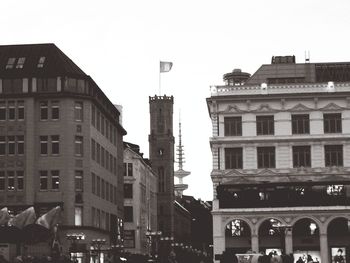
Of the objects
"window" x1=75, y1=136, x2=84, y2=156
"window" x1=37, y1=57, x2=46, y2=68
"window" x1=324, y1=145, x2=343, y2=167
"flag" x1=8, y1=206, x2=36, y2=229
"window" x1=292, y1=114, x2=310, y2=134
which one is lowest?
"flag" x1=8, y1=206, x2=36, y2=229

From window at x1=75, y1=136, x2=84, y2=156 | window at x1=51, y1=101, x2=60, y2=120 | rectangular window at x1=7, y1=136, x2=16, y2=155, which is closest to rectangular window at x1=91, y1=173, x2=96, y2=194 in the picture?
window at x1=75, y1=136, x2=84, y2=156

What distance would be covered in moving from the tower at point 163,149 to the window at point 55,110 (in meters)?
103

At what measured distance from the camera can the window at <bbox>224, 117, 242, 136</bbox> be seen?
86.6m

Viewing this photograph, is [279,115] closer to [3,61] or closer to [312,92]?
[312,92]

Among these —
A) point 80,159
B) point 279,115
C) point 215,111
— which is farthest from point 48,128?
point 279,115

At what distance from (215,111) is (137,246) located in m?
43.8

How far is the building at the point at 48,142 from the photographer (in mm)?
83750

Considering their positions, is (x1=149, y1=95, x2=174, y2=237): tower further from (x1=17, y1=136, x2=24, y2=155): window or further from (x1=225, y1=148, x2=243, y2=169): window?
(x1=17, y1=136, x2=24, y2=155): window

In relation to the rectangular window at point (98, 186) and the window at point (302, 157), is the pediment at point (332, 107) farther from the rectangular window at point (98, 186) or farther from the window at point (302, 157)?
the rectangular window at point (98, 186)

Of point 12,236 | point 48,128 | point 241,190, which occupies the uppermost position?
point 48,128

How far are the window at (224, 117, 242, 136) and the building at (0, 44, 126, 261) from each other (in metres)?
13.3

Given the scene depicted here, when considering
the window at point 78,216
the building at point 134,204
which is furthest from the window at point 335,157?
the building at point 134,204

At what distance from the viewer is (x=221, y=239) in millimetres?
83938

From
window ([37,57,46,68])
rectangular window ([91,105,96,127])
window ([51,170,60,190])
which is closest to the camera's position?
window ([51,170,60,190])
